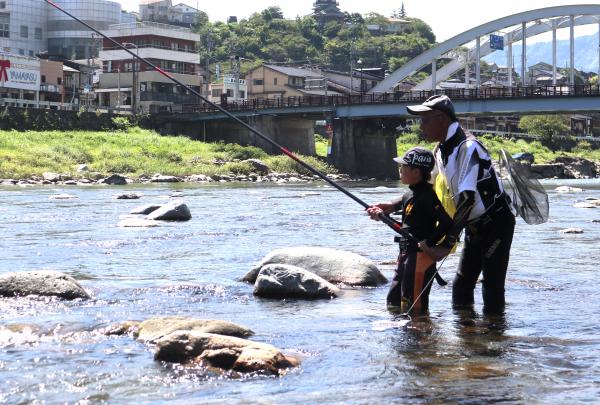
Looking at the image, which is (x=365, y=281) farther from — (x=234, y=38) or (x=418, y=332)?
(x=234, y=38)

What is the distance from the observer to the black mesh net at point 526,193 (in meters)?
7.38

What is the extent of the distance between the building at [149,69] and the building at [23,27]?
27732 mm

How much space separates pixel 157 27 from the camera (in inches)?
3374

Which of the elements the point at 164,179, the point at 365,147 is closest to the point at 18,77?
the point at 365,147

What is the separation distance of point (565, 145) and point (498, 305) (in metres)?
91.3

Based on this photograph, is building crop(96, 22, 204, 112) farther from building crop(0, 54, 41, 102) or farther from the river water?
the river water

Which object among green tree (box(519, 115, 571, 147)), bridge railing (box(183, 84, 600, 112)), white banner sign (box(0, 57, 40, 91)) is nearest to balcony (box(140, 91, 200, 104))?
bridge railing (box(183, 84, 600, 112))

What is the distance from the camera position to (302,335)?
732cm

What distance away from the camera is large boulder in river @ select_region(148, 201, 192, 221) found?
1980 centimetres

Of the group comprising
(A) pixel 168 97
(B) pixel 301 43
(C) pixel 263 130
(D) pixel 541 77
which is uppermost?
(B) pixel 301 43

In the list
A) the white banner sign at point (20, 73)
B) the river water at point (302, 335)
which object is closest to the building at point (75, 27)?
the white banner sign at point (20, 73)

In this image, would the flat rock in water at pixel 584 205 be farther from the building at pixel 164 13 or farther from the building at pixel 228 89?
the building at pixel 164 13

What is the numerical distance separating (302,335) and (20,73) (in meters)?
68.0

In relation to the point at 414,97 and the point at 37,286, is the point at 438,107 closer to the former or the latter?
the point at 37,286
